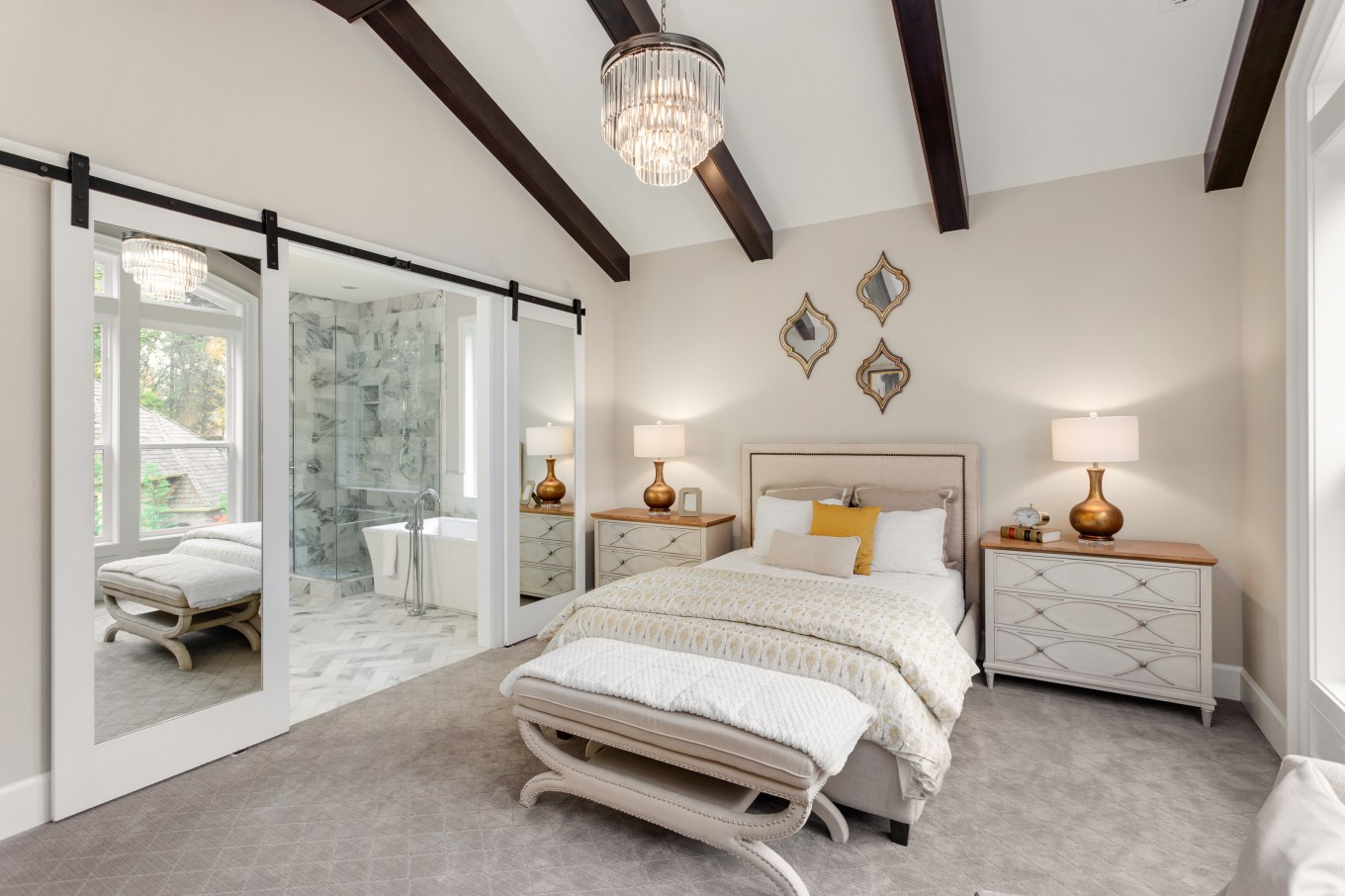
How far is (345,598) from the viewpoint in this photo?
5.34m

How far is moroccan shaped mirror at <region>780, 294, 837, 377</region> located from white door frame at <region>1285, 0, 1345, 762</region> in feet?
7.53

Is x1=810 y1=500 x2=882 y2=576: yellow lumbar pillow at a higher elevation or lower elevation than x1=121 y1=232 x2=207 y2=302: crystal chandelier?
lower

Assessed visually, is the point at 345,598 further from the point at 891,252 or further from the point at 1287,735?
the point at 1287,735

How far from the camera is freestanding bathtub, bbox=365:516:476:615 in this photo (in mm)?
4895

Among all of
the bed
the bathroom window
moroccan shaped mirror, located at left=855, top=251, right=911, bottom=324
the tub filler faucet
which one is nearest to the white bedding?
the bed

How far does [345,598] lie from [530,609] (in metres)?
1.96

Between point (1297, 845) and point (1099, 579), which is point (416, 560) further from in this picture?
point (1297, 845)

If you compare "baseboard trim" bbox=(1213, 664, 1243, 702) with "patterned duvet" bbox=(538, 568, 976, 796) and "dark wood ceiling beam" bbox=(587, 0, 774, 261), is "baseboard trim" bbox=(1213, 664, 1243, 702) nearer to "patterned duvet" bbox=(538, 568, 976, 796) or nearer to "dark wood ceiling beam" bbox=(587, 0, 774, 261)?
"patterned duvet" bbox=(538, 568, 976, 796)

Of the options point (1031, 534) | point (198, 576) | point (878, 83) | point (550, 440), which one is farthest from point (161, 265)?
point (1031, 534)

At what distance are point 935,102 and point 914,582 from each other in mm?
2229

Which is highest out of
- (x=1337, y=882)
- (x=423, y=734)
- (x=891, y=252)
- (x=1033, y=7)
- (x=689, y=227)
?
(x=1033, y=7)

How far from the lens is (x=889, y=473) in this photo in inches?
161

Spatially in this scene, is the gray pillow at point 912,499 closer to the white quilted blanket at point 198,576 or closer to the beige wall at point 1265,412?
the beige wall at point 1265,412

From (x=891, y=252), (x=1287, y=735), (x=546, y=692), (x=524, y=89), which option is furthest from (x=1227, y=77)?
(x=546, y=692)
